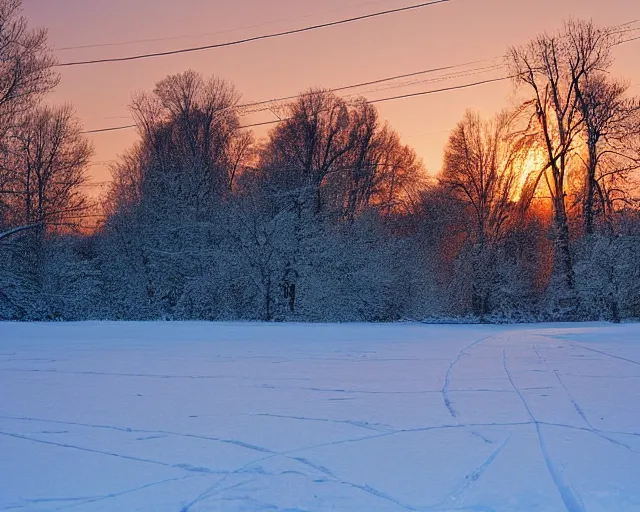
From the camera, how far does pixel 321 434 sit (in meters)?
5.00

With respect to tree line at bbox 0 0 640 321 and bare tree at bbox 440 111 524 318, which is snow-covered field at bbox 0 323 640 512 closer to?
tree line at bbox 0 0 640 321

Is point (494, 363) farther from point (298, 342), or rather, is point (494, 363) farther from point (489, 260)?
point (489, 260)

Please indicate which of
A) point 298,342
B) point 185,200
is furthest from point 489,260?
point 298,342

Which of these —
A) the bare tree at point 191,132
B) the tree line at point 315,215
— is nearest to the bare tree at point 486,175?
the tree line at point 315,215

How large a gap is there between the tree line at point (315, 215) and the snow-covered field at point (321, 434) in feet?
47.1

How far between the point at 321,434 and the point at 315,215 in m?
21.3

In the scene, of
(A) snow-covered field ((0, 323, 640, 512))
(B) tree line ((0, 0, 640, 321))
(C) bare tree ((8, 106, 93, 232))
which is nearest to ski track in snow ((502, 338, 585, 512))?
(A) snow-covered field ((0, 323, 640, 512))

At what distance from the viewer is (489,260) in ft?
86.7

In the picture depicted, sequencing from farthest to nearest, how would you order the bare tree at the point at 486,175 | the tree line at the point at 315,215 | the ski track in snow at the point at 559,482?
the bare tree at the point at 486,175
the tree line at the point at 315,215
the ski track in snow at the point at 559,482

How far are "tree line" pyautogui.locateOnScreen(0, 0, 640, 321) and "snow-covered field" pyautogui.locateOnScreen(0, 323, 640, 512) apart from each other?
14361mm

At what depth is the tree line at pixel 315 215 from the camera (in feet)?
77.5

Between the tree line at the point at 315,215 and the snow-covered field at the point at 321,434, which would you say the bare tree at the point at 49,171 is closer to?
the tree line at the point at 315,215

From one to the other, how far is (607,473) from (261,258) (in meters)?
19.2

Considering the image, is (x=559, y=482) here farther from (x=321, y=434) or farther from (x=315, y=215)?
(x=315, y=215)
